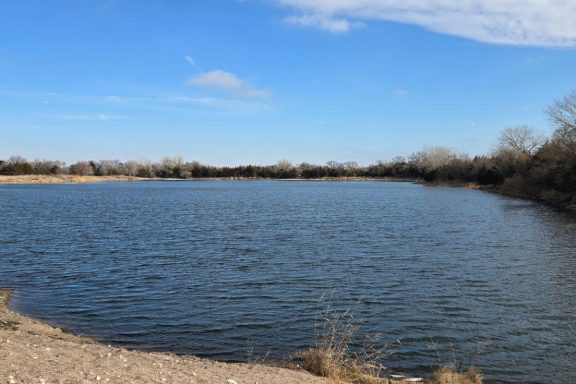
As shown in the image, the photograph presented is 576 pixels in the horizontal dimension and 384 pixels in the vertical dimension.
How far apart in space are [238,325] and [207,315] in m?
1.32

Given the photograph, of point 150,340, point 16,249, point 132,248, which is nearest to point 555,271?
point 150,340

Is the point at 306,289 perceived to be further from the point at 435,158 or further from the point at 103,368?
the point at 435,158

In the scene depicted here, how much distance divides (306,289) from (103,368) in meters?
9.80

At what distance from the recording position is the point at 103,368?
24.8 ft

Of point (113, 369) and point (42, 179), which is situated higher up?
point (42, 179)

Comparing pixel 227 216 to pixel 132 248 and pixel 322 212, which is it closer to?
pixel 322 212

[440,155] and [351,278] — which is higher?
[440,155]

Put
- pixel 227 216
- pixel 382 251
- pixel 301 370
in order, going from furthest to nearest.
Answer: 1. pixel 227 216
2. pixel 382 251
3. pixel 301 370

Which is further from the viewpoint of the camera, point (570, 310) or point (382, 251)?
point (382, 251)

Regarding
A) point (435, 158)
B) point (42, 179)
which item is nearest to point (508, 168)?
point (435, 158)

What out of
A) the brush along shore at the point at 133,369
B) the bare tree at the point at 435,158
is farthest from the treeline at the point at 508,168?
the brush along shore at the point at 133,369

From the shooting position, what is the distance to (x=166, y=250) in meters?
24.6

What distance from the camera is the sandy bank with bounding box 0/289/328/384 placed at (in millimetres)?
6863

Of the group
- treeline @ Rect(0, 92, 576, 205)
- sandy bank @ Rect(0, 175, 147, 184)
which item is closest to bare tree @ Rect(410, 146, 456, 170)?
treeline @ Rect(0, 92, 576, 205)
